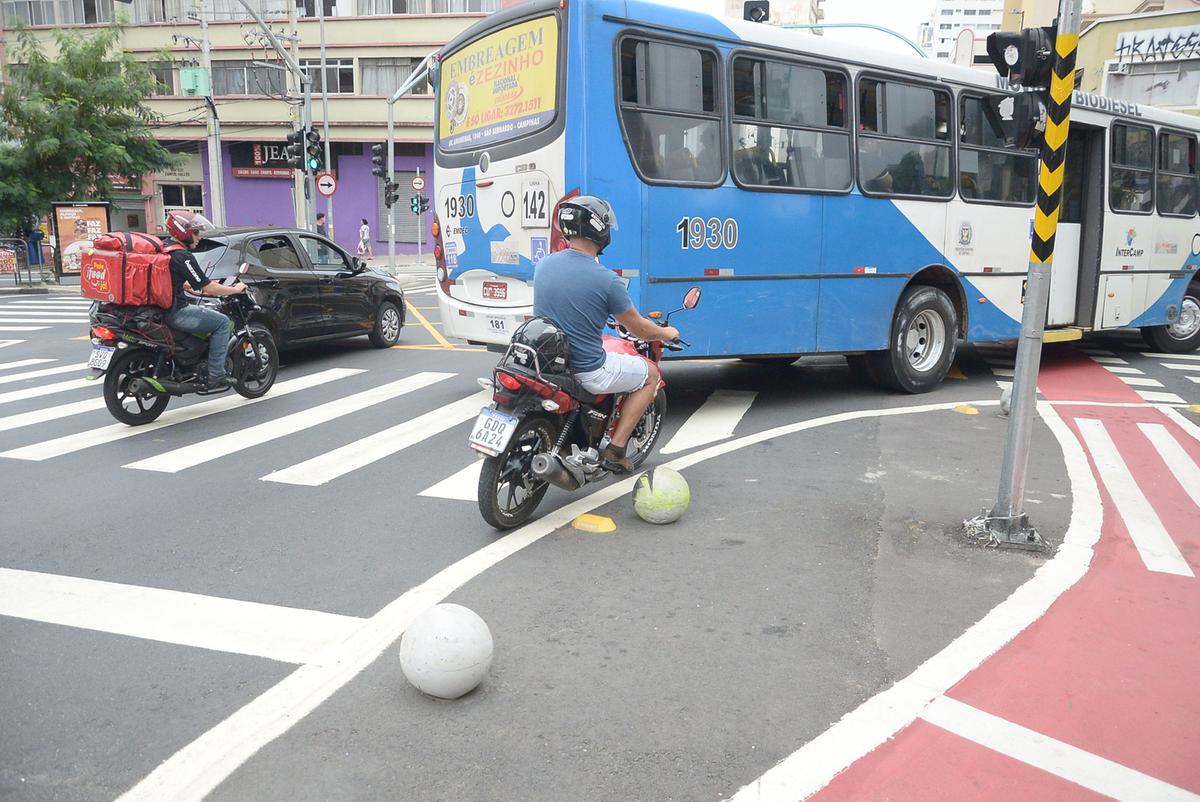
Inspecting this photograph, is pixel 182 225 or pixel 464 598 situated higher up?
pixel 182 225

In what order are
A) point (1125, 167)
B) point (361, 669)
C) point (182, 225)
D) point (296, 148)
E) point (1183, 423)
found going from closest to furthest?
point (361, 669) → point (182, 225) → point (1183, 423) → point (1125, 167) → point (296, 148)

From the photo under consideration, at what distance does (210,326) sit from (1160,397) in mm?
9805

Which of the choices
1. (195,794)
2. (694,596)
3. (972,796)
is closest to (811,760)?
(972,796)

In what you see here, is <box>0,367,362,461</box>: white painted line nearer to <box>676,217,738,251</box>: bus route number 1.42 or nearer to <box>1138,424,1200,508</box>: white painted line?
<box>676,217,738,251</box>: bus route number 1.42

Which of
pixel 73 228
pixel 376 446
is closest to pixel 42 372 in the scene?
pixel 376 446

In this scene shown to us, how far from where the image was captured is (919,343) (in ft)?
33.2

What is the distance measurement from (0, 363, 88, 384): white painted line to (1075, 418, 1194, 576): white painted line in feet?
36.6

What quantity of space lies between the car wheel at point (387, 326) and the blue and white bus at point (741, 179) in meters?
3.73

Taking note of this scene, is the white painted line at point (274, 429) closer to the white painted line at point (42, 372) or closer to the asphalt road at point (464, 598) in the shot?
the asphalt road at point (464, 598)

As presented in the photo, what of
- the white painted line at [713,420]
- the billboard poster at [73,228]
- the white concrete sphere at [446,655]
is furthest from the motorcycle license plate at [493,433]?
the billboard poster at [73,228]

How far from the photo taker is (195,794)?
2957 mm

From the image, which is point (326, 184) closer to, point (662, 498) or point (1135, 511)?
point (662, 498)

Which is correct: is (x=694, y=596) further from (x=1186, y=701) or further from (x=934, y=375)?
A: (x=934, y=375)

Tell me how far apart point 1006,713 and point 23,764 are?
345 centimetres
